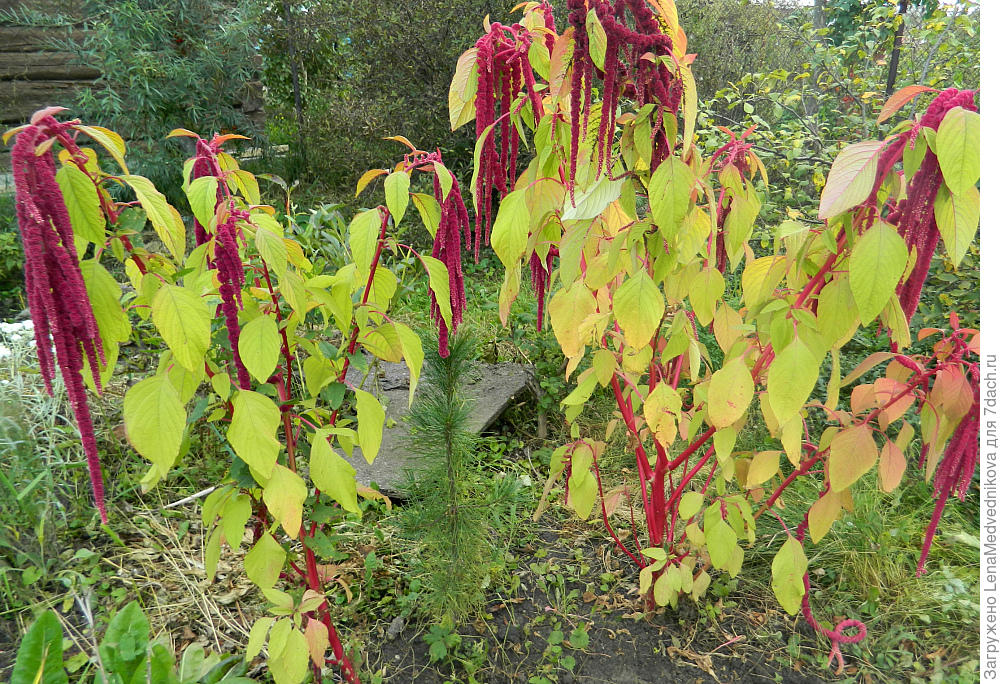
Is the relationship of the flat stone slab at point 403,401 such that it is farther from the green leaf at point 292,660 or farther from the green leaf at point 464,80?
the green leaf at point 464,80

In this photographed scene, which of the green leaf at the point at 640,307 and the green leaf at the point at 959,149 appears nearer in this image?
the green leaf at the point at 959,149

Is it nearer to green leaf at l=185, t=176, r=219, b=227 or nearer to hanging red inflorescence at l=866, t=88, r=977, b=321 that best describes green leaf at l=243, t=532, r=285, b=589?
green leaf at l=185, t=176, r=219, b=227

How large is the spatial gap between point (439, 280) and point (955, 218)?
77 cm

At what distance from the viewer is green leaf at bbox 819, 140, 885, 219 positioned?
0.75m

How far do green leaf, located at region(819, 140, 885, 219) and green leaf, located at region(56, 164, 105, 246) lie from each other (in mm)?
936

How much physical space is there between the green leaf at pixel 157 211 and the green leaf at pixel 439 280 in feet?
1.22

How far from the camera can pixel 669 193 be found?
0.95 metres

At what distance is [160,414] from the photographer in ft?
2.74

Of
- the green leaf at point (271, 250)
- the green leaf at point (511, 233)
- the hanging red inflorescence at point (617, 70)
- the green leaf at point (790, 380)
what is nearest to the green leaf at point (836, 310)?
the green leaf at point (790, 380)

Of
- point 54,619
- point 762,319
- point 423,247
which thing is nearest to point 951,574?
point 762,319

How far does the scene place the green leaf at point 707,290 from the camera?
3.80 ft

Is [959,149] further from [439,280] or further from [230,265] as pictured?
[230,265]

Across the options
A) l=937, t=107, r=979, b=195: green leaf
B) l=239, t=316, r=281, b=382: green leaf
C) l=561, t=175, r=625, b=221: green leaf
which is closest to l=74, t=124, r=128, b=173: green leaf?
l=239, t=316, r=281, b=382: green leaf

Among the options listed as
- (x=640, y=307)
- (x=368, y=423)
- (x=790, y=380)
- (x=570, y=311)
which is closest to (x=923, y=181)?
(x=790, y=380)
